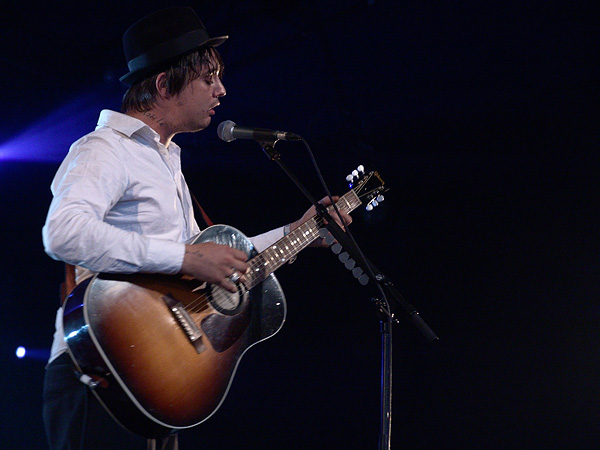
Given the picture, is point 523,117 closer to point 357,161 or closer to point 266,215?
point 357,161

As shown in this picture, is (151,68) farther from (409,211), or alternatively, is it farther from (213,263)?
(409,211)

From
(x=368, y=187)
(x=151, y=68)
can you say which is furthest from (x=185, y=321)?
(x=368, y=187)

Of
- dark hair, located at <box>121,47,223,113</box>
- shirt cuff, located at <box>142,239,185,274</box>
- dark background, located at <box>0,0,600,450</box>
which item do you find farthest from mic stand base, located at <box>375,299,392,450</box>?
dark background, located at <box>0,0,600,450</box>

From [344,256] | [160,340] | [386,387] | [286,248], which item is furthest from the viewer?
[286,248]

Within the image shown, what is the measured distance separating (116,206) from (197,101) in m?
0.59

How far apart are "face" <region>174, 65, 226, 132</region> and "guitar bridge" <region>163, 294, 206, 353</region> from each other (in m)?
0.78

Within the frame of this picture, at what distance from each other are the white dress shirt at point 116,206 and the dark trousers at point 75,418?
9 cm

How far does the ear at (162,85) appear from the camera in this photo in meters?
2.11

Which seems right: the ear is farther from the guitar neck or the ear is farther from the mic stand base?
the mic stand base

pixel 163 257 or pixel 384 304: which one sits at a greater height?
pixel 163 257

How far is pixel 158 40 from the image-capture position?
210 cm

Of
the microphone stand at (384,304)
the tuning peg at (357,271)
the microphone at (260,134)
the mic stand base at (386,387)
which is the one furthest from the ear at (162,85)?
the mic stand base at (386,387)

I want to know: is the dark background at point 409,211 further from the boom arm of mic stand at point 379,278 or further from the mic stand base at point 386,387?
the mic stand base at point 386,387

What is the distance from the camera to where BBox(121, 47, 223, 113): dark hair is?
211 centimetres
